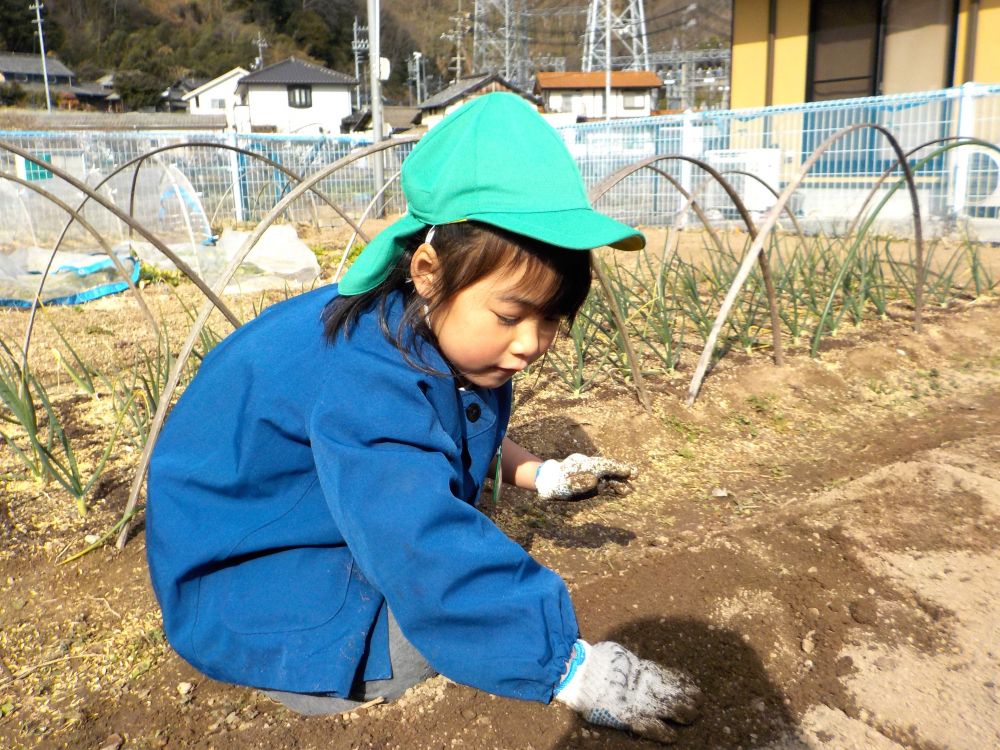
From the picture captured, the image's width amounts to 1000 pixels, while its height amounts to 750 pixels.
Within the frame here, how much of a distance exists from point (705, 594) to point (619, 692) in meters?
0.66

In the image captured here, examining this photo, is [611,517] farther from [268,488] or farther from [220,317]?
[220,317]

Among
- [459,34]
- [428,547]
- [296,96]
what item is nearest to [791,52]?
[428,547]

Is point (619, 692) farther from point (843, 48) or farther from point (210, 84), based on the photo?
point (210, 84)

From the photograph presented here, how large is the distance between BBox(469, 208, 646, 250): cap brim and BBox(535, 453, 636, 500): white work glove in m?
→ 0.56

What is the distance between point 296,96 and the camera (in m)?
45.2

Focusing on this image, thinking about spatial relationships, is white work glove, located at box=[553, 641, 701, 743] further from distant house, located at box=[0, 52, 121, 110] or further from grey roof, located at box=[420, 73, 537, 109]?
distant house, located at box=[0, 52, 121, 110]

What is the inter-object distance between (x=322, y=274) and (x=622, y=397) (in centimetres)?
394

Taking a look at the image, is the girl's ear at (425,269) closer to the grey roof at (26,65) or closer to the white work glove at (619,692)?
the white work glove at (619,692)

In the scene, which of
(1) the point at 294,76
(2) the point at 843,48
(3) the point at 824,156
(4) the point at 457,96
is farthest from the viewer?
(1) the point at 294,76

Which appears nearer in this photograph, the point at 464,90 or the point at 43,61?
the point at 43,61

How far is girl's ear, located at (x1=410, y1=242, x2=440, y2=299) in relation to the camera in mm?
1002

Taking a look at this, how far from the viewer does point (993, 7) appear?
24.3 feet

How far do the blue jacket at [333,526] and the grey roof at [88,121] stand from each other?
1044 inches

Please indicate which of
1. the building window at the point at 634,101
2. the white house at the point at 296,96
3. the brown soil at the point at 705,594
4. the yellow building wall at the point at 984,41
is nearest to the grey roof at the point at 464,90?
the building window at the point at 634,101
